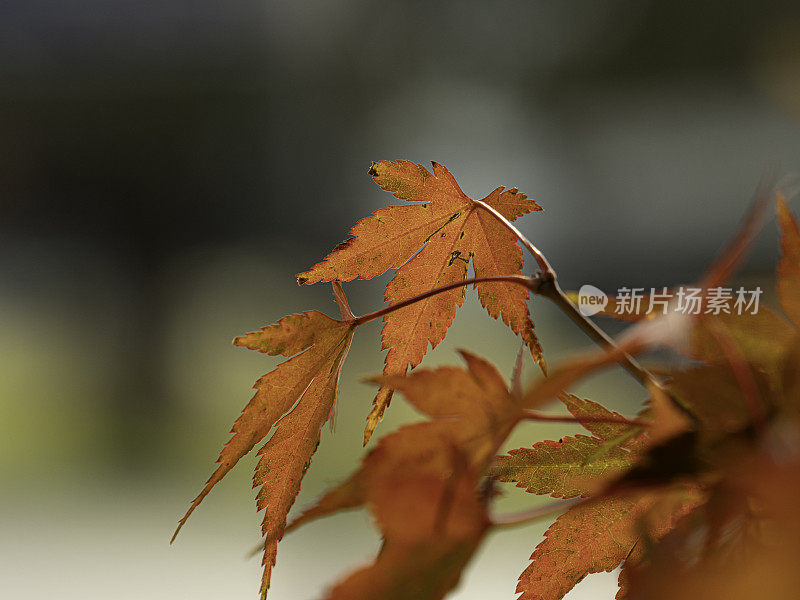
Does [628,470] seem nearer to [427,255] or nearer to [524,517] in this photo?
[524,517]

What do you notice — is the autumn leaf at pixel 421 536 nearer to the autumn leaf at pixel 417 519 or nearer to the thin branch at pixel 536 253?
the autumn leaf at pixel 417 519

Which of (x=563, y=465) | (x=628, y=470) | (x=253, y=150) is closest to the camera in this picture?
(x=628, y=470)

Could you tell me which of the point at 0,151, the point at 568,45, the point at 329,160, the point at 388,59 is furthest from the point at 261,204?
the point at 568,45

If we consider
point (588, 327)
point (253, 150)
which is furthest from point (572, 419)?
point (253, 150)

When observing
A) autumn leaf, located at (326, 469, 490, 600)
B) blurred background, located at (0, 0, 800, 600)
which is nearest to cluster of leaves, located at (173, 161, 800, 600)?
autumn leaf, located at (326, 469, 490, 600)

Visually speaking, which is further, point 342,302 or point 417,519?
point 342,302

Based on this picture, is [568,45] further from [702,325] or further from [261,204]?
[702,325]
